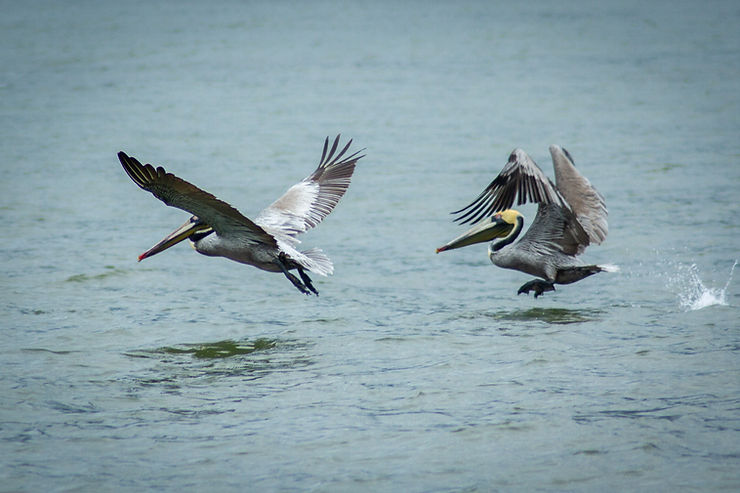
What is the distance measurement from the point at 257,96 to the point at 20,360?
16.1 meters

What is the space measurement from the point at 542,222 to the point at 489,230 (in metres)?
0.65

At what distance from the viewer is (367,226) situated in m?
11.5

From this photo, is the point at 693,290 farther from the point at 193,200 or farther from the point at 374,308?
the point at 193,200

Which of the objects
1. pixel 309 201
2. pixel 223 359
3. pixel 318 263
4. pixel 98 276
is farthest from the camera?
pixel 98 276

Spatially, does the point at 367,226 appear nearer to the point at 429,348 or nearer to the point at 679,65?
the point at 429,348

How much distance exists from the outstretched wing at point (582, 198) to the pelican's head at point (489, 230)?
429mm

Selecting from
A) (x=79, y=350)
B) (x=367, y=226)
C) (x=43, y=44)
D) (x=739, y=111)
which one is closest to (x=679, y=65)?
(x=739, y=111)

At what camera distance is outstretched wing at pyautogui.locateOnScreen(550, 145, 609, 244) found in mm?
7891

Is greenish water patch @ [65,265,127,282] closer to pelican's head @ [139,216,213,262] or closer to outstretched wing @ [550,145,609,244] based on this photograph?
pelican's head @ [139,216,213,262]

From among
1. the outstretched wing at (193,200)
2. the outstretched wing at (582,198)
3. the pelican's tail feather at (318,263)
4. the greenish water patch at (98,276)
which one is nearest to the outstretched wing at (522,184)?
the outstretched wing at (582,198)

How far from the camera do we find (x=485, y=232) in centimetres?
827

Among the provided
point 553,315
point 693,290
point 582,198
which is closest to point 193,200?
point 553,315

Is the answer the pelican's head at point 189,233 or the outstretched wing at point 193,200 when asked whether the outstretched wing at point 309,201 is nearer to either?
the pelican's head at point 189,233

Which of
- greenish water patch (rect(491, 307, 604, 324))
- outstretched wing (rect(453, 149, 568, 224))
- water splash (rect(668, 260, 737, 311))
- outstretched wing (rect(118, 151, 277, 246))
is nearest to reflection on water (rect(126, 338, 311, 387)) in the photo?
outstretched wing (rect(118, 151, 277, 246))
